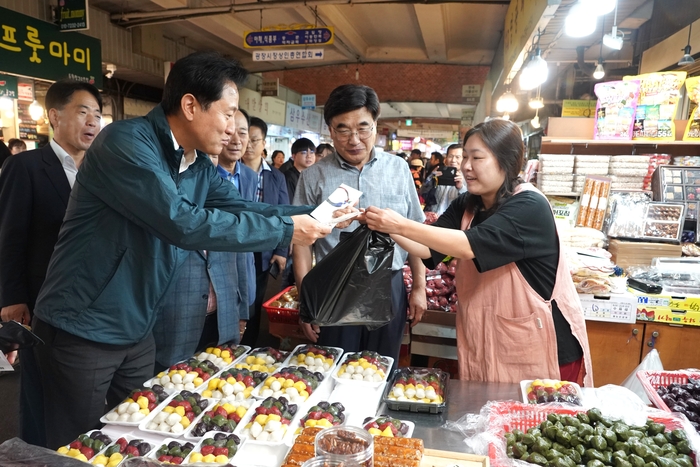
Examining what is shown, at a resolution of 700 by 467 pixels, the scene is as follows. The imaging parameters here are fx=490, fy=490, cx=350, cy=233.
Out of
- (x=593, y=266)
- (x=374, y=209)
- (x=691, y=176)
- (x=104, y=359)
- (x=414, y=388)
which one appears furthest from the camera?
(x=691, y=176)

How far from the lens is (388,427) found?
164cm

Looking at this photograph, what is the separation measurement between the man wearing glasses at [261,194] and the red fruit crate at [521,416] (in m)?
2.24

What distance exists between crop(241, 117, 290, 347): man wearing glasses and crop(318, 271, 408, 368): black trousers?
1.22m

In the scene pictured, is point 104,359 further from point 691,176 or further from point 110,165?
point 691,176

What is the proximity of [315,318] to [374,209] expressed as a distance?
55 centimetres

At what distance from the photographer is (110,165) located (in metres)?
1.66

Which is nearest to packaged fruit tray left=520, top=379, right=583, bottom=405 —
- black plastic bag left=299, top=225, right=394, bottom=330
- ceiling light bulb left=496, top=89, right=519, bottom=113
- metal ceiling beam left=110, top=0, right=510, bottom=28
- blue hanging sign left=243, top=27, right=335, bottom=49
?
black plastic bag left=299, top=225, right=394, bottom=330

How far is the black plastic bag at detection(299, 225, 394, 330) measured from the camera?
216 cm

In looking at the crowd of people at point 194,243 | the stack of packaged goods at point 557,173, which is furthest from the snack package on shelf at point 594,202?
the crowd of people at point 194,243

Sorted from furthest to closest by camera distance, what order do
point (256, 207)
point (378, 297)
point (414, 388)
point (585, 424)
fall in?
point (256, 207) → point (378, 297) → point (414, 388) → point (585, 424)

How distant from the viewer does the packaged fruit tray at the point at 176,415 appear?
5.46 ft

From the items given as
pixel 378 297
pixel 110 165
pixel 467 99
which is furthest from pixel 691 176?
pixel 467 99

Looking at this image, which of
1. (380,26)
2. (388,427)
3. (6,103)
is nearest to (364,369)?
(388,427)

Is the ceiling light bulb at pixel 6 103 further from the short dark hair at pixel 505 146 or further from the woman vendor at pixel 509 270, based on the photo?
the short dark hair at pixel 505 146
